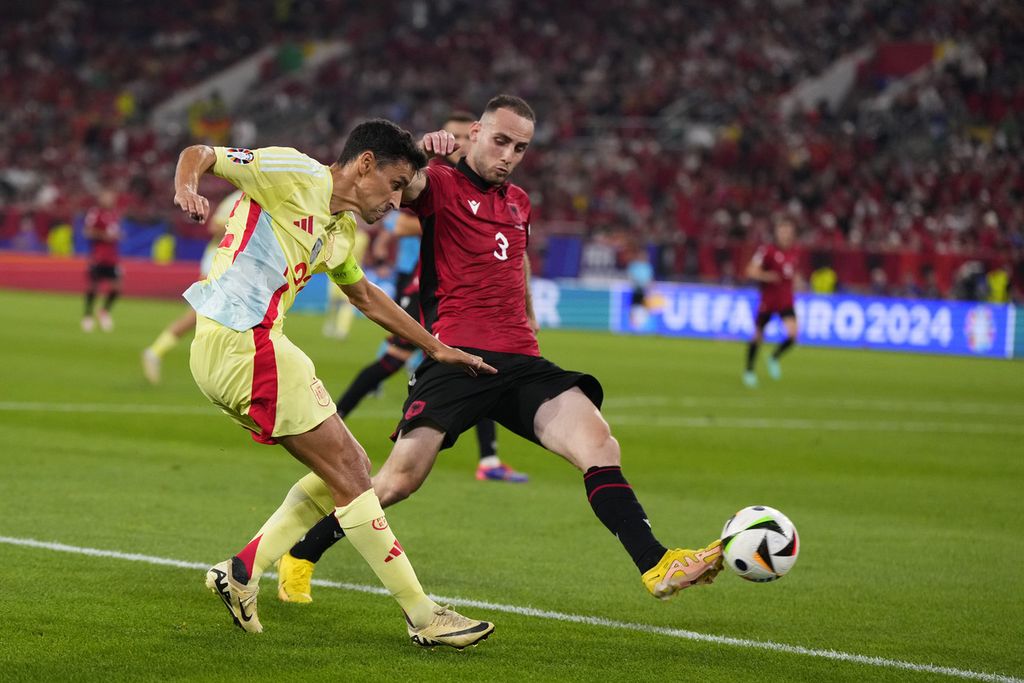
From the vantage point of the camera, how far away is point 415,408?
240 inches

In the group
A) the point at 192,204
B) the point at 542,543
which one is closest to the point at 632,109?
the point at 542,543

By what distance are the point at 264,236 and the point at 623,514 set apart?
1786mm

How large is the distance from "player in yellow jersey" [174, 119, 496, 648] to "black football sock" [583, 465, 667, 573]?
65 centimetres

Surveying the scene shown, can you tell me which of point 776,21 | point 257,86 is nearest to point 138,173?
point 257,86

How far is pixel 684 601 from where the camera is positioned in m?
6.62

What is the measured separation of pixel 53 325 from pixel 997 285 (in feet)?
55.1

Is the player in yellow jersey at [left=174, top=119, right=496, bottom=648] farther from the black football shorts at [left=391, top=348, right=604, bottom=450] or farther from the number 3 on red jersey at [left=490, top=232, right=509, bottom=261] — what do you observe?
the number 3 on red jersey at [left=490, top=232, right=509, bottom=261]

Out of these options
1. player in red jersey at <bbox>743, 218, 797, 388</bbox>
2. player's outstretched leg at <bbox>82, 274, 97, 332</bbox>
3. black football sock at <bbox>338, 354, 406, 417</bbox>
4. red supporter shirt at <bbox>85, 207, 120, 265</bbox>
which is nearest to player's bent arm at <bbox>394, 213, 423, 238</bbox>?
black football sock at <bbox>338, 354, 406, 417</bbox>

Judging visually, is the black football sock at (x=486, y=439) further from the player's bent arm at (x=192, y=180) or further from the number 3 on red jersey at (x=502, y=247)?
the player's bent arm at (x=192, y=180)

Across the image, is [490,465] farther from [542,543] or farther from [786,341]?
[786,341]

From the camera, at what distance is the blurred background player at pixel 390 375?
620 cm

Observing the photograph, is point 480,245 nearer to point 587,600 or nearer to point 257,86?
point 587,600

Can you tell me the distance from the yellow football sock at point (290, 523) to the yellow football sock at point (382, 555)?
1.24 feet

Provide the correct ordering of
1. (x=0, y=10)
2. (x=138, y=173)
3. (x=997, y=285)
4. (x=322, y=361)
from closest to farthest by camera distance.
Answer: (x=322, y=361) < (x=997, y=285) < (x=138, y=173) < (x=0, y=10)
